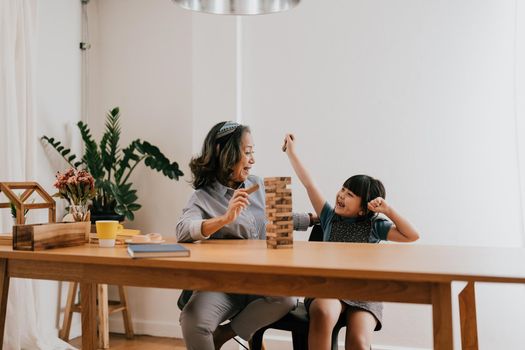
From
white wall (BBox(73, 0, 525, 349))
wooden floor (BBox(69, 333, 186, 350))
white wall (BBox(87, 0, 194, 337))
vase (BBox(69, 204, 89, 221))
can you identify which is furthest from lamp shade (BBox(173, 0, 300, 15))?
wooden floor (BBox(69, 333, 186, 350))

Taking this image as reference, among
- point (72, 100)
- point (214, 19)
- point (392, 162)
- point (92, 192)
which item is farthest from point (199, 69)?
point (92, 192)

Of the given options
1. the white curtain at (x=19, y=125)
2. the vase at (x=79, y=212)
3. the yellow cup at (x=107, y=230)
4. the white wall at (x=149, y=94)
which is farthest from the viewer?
the white wall at (x=149, y=94)

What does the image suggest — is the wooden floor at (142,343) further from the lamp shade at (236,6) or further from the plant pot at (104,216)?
the lamp shade at (236,6)

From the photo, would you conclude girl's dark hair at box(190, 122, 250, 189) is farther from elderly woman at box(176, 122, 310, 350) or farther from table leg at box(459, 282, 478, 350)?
table leg at box(459, 282, 478, 350)

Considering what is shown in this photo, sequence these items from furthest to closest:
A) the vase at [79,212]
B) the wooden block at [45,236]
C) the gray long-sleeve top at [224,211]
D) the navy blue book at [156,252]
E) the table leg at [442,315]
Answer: the gray long-sleeve top at [224,211], the vase at [79,212], the wooden block at [45,236], the navy blue book at [156,252], the table leg at [442,315]

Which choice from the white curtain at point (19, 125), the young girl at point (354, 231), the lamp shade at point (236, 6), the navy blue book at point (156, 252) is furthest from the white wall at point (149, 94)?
the navy blue book at point (156, 252)

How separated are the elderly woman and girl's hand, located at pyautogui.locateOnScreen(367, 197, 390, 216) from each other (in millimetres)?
399

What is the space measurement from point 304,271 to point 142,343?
2.54 m

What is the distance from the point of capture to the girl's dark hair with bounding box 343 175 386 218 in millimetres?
2609

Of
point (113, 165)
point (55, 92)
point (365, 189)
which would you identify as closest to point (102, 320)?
point (113, 165)

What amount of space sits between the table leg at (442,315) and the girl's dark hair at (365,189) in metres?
1.01

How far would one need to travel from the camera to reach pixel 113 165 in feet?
13.1

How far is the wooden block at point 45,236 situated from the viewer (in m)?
2.10

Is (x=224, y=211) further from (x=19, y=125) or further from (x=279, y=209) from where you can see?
(x=19, y=125)
